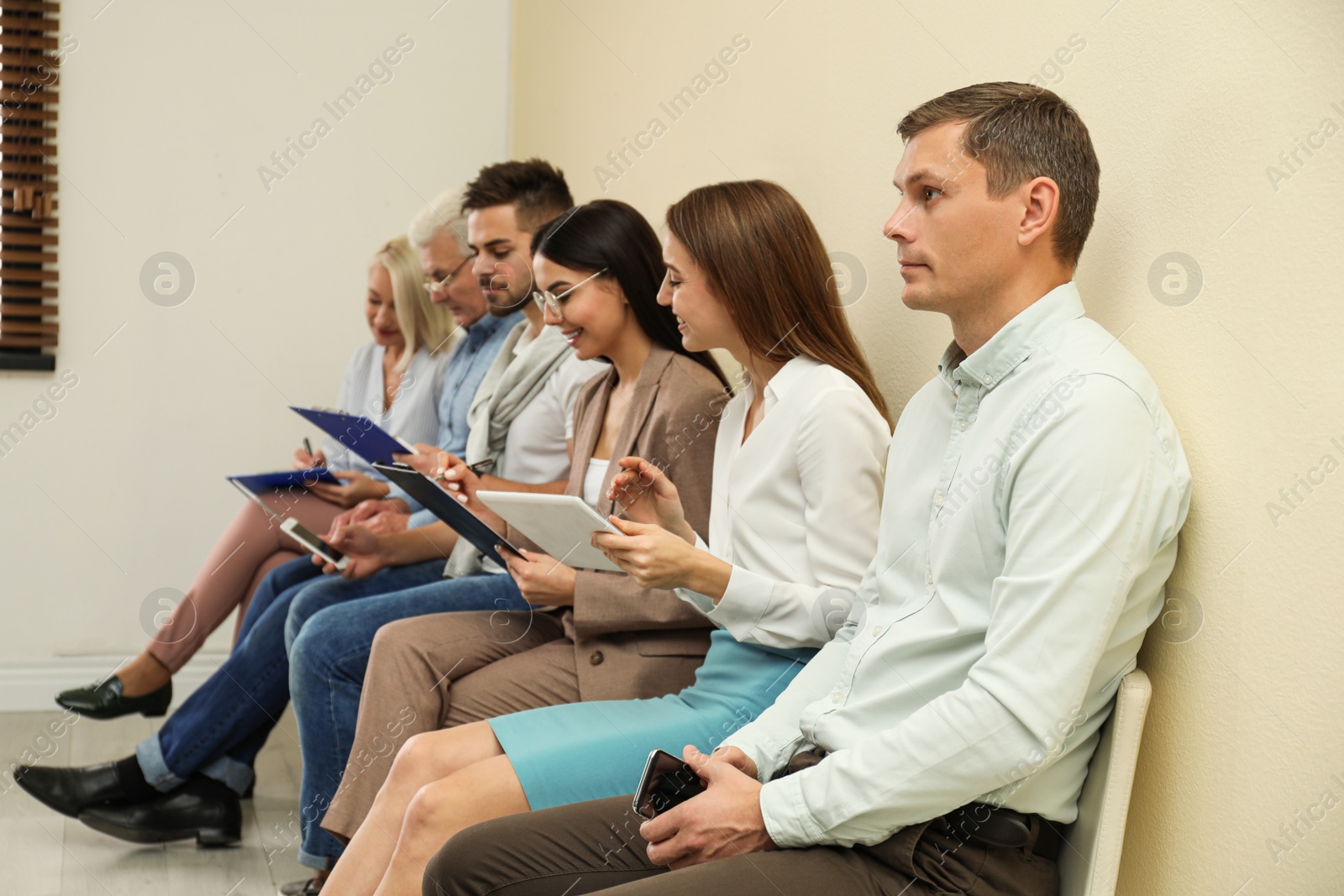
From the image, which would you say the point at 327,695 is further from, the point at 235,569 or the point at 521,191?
the point at 521,191

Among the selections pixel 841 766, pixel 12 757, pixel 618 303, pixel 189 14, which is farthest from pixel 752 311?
pixel 189 14

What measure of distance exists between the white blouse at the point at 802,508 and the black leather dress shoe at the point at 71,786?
158cm

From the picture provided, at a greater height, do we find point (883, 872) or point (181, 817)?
point (883, 872)

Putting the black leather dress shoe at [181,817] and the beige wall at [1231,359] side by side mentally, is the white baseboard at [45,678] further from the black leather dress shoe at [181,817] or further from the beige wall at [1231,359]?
the beige wall at [1231,359]

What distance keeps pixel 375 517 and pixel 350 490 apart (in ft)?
0.83

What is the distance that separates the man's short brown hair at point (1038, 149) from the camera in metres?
1.20

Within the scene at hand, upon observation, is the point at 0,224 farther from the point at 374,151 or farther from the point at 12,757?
the point at 12,757

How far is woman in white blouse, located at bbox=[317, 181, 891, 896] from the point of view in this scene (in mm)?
1526

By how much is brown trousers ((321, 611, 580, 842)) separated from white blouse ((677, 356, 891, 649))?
1.20 ft

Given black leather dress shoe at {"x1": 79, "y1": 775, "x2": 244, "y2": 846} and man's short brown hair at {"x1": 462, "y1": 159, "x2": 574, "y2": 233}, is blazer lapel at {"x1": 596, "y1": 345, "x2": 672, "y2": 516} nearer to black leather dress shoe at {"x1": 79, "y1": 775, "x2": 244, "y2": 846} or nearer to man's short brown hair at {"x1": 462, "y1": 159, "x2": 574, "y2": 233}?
man's short brown hair at {"x1": 462, "y1": 159, "x2": 574, "y2": 233}

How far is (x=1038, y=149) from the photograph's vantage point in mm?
1197

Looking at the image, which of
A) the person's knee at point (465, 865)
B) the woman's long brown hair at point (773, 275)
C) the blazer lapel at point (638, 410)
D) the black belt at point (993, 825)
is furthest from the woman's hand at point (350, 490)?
the black belt at point (993, 825)

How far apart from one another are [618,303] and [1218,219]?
1.18m

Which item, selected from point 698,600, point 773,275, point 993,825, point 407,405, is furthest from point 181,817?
point 993,825
